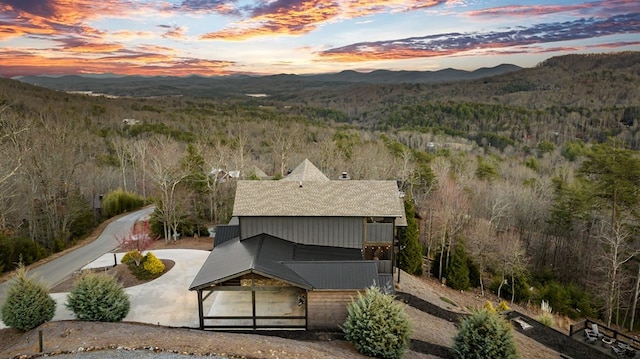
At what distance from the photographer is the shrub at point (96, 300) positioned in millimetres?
12938

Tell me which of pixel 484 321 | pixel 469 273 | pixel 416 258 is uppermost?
pixel 484 321

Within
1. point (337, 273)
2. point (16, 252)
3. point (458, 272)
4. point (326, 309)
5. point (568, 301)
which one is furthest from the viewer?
point (458, 272)

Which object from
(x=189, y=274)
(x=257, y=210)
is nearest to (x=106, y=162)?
(x=189, y=274)

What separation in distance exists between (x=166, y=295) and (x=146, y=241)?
633 cm

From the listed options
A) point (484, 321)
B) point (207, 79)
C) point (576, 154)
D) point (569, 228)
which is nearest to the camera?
point (484, 321)

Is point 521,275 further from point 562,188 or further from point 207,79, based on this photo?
point 207,79

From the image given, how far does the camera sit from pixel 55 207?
27422mm

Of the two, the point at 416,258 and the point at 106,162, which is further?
the point at 106,162

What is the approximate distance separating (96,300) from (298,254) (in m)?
7.54

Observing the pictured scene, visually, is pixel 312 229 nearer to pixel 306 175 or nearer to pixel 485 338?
pixel 485 338

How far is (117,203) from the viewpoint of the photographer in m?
34.7

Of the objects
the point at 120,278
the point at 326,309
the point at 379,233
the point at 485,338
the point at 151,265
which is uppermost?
the point at 379,233

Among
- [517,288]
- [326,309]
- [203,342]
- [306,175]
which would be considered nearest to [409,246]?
[517,288]

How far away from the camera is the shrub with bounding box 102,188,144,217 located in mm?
34469
